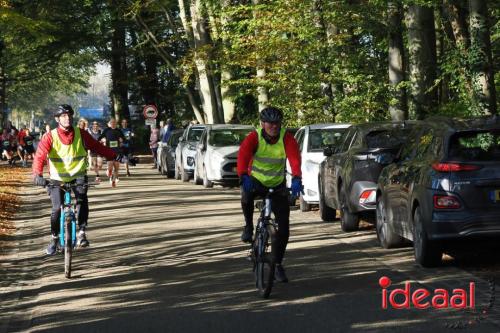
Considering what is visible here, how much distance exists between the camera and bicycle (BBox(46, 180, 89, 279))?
12.6 metres

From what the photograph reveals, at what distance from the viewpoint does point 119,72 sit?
2552 inches

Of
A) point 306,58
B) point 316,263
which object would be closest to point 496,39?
point 306,58

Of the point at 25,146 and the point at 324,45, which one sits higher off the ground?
the point at 324,45

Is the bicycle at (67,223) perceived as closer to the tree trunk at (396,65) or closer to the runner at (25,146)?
the tree trunk at (396,65)

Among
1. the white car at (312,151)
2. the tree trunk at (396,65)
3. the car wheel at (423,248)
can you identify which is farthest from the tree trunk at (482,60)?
the tree trunk at (396,65)

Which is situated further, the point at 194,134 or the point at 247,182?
the point at 194,134

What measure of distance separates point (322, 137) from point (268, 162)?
10091 mm

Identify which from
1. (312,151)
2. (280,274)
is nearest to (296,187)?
(280,274)

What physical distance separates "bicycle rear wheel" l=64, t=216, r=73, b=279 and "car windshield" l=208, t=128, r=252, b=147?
1765 cm

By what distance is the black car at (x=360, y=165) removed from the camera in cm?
1627

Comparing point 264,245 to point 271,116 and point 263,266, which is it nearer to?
point 263,266

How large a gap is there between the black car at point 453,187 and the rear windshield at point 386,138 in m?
3.45

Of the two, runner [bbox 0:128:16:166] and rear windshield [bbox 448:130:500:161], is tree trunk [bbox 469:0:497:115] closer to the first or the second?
rear windshield [bbox 448:130:500:161]

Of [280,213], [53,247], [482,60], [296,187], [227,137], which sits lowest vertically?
[53,247]
